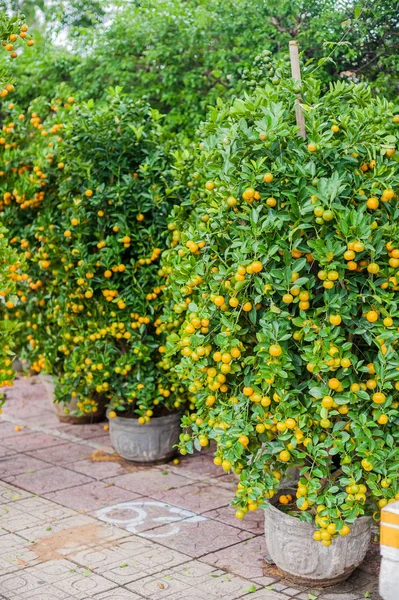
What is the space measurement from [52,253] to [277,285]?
2.90 meters

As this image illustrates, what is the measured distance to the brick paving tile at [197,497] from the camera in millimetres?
5617

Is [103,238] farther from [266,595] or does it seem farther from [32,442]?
[266,595]

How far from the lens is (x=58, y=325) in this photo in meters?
6.77

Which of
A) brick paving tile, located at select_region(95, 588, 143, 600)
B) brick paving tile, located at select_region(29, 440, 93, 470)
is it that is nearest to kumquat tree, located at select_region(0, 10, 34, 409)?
brick paving tile, located at select_region(29, 440, 93, 470)

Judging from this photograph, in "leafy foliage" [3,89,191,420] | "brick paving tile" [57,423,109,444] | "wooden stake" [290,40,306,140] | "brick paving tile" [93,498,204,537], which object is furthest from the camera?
"brick paving tile" [57,423,109,444]

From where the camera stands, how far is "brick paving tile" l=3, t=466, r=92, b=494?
237 inches

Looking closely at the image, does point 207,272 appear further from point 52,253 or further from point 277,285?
point 52,253

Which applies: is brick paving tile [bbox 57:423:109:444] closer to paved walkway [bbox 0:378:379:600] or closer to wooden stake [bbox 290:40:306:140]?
paved walkway [bbox 0:378:379:600]

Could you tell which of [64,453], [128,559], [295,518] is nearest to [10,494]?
[64,453]

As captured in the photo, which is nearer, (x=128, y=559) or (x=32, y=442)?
(x=128, y=559)

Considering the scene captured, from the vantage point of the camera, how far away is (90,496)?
5.80 meters

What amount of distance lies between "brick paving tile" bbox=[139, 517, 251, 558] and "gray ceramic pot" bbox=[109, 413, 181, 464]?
1156 mm

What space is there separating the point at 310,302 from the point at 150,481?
273 centimetres

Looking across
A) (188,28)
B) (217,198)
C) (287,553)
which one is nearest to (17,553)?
(287,553)
